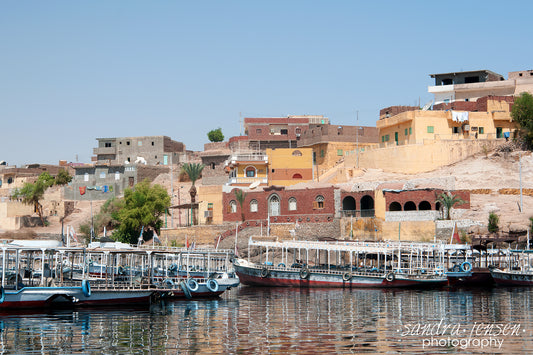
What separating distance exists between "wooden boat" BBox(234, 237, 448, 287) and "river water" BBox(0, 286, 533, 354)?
4.67 metres

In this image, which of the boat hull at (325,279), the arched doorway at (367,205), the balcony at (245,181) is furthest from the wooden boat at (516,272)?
the balcony at (245,181)

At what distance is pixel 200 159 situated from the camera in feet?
280

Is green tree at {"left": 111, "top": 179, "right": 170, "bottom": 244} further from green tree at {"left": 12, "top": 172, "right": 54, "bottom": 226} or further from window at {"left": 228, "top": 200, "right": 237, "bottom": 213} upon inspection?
green tree at {"left": 12, "top": 172, "right": 54, "bottom": 226}

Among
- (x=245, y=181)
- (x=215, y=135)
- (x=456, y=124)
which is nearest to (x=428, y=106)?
(x=456, y=124)

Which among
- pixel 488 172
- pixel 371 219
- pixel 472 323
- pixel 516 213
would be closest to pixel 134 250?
pixel 472 323

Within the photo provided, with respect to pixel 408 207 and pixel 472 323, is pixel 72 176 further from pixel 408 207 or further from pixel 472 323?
pixel 472 323

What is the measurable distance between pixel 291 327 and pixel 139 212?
3977 cm

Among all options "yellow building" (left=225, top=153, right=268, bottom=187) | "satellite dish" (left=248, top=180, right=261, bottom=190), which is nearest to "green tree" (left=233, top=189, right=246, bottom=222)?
"satellite dish" (left=248, top=180, right=261, bottom=190)

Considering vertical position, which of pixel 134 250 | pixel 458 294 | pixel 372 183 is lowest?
pixel 458 294

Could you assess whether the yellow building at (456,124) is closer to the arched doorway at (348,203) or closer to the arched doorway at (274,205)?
the arched doorway at (348,203)

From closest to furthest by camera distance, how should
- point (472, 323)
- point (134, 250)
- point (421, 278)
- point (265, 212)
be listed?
point (472, 323) < point (134, 250) < point (421, 278) < point (265, 212)

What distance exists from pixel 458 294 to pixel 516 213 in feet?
51.3

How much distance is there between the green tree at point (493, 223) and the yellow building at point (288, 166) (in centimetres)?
2240

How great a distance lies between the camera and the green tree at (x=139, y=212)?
64.1m
